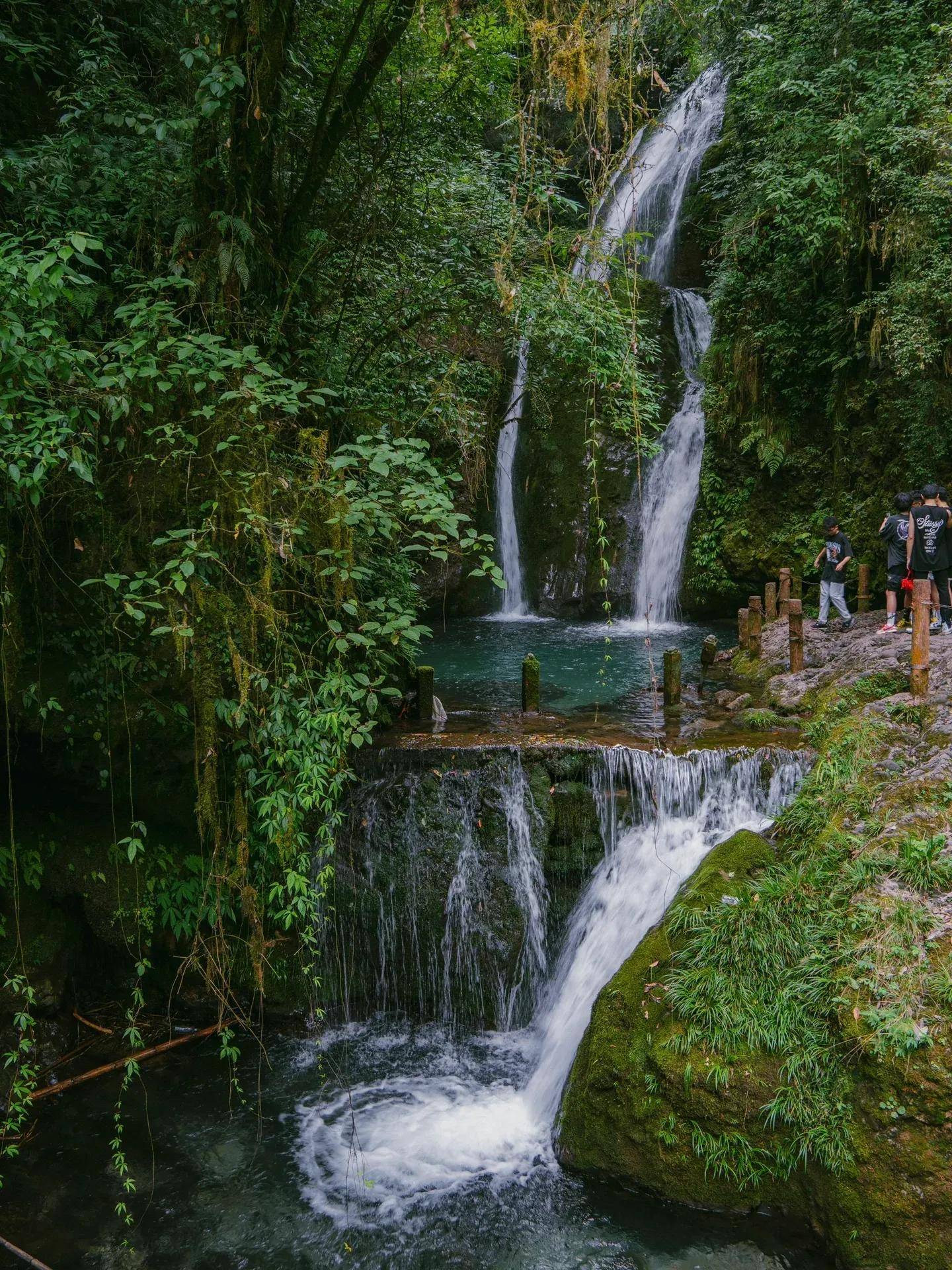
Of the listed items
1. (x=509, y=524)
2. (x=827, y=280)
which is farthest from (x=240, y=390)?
(x=509, y=524)

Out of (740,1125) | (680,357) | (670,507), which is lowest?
(740,1125)

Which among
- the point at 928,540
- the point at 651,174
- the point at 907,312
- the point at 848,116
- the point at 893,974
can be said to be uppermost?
the point at 651,174

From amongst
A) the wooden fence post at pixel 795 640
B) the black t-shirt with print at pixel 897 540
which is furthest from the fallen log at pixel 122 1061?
the black t-shirt with print at pixel 897 540

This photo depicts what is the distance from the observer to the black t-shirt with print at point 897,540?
10016mm

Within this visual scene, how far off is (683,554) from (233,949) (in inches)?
491

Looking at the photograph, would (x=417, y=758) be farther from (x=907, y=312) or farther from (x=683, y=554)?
(x=683, y=554)

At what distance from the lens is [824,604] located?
1186 centimetres

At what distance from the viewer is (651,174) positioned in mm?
20656

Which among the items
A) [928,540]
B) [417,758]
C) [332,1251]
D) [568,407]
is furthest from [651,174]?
[332,1251]

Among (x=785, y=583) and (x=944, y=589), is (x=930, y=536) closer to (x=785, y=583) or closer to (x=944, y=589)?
(x=944, y=589)

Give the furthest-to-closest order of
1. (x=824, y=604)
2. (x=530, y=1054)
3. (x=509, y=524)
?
1. (x=509, y=524)
2. (x=824, y=604)
3. (x=530, y=1054)

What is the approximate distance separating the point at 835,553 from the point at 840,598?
2.12 ft

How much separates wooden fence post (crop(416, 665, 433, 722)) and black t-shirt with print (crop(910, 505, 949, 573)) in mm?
5355

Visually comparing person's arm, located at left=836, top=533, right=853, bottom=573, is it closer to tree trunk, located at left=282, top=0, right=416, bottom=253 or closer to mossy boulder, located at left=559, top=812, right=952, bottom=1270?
mossy boulder, located at left=559, top=812, right=952, bottom=1270
